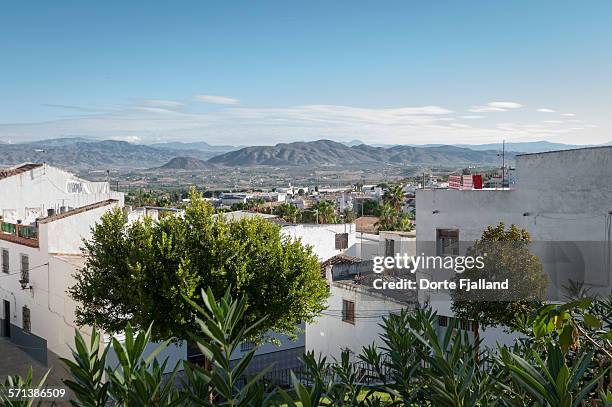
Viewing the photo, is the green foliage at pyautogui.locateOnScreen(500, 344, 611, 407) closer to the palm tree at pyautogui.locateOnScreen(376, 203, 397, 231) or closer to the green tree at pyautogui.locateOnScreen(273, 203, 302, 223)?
the palm tree at pyautogui.locateOnScreen(376, 203, 397, 231)

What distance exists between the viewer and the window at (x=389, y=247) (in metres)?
22.8

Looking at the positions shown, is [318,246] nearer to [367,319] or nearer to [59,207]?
[367,319]

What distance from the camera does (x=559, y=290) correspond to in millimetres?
15898

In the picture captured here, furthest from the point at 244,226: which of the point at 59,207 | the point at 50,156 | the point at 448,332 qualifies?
the point at 50,156

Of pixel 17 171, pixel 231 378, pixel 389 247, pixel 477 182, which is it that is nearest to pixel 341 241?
pixel 389 247

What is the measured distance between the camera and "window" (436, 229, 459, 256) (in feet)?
58.2

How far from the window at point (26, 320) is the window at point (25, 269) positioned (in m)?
1.12

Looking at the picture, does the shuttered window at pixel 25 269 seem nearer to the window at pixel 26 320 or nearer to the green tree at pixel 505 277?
the window at pixel 26 320

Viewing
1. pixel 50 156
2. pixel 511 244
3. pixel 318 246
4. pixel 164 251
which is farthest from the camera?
pixel 50 156

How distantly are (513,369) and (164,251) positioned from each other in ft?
44.4

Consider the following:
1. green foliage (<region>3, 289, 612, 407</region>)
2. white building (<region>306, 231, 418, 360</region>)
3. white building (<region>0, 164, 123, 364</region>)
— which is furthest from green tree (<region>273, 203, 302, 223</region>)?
green foliage (<region>3, 289, 612, 407</region>)

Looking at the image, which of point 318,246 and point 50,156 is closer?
point 318,246

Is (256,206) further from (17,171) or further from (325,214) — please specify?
(17,171)

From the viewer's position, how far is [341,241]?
3056 cm
